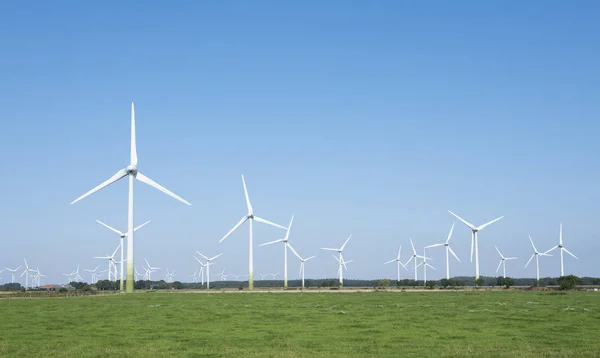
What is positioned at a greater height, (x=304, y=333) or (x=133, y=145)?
(x=133, y=145)

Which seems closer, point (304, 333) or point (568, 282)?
point (304, 333)

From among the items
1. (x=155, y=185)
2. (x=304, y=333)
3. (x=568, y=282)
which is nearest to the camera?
(x=304, y=333)

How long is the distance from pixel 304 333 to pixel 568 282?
115m

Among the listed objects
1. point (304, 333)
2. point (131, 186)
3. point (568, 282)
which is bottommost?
point (568, 282)

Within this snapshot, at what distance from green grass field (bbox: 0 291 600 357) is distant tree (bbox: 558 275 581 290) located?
3342 inches

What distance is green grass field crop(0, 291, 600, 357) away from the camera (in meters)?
33.2

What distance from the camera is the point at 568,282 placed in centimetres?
14162

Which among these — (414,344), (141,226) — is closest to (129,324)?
(414,344)

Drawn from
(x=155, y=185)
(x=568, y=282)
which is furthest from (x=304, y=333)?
(x=568, y=282)

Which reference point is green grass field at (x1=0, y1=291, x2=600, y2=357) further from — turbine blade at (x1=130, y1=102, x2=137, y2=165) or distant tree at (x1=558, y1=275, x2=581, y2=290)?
distant tree at (x1=558, y1=275, x2=581, y2=290)

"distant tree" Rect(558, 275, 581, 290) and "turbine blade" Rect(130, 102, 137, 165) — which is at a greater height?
"turbine blade" Rect(130, 102, 137, 165)

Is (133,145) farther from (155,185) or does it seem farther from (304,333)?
(304,333)

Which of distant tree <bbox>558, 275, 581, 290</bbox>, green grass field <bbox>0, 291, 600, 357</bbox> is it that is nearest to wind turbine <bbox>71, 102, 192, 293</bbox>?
green grass field <bbox>0, 291, 600, 357</bbox>

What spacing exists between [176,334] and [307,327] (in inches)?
340
